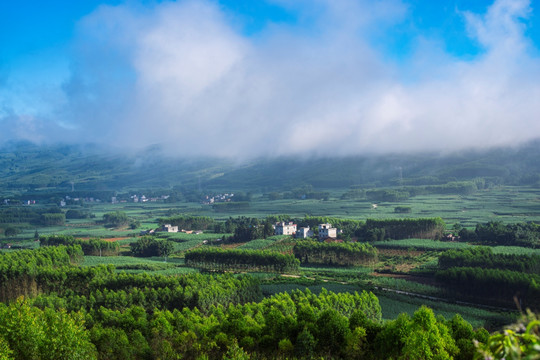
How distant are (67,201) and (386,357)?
165017 millimetres

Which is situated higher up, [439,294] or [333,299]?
[333,299]

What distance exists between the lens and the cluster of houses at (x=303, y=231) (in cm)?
7745

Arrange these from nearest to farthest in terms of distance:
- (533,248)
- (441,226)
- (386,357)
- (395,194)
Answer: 1. (386,357)
2. (533,248)
3. (441,226)
4. (395,194)

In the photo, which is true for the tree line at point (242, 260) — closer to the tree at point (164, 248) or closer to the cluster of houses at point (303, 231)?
the tree at point (164, 248)

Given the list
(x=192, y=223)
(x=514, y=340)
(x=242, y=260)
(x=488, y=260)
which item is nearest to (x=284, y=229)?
(x=192, y=223)

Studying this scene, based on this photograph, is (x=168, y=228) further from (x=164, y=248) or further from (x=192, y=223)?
(x=164, y=248)

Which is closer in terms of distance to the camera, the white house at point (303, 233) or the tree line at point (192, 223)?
the white house at point (303, 233)

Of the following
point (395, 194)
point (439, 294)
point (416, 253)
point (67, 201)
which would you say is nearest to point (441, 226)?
point (416, 253)

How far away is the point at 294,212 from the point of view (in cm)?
11775

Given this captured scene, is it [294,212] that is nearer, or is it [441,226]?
[441,226]

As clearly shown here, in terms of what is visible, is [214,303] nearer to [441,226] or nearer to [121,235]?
[441,226]

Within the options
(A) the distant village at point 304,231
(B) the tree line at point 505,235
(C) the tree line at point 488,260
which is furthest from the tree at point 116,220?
(C) the tree line at point 488,260

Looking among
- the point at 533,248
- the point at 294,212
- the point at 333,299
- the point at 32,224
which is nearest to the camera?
the point at 333,299

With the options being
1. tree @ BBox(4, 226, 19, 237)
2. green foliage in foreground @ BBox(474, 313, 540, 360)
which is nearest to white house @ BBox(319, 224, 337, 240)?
tree @ BBox(4, 226, 19, 237)
